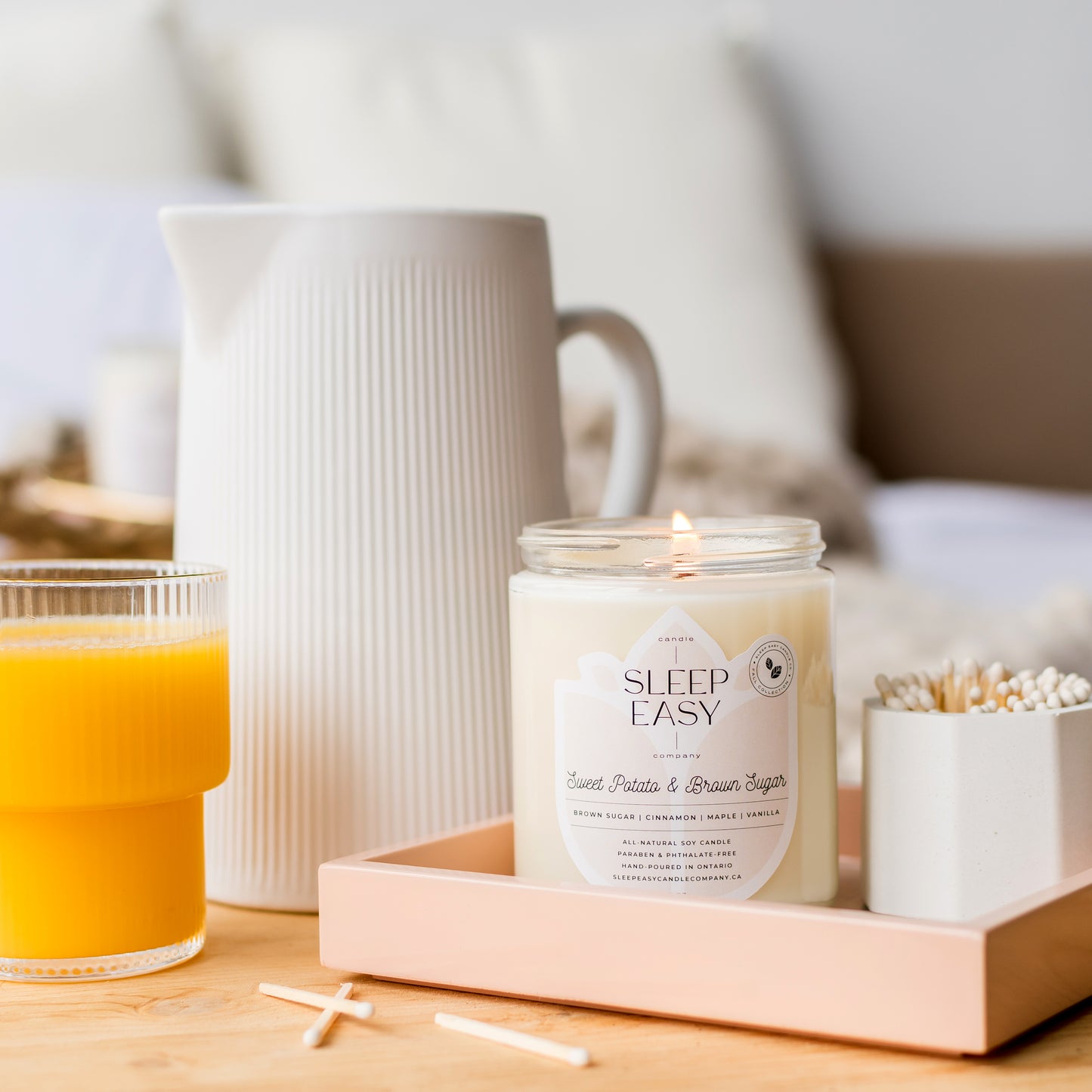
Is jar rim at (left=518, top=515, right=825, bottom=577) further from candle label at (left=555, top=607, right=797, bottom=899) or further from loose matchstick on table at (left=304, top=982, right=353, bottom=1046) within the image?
loose matchstick on table at (left=304, top=982, right=353, bottom=1046)

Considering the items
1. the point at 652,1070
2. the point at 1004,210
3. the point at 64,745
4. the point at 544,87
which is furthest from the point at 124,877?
the point at 1004,210

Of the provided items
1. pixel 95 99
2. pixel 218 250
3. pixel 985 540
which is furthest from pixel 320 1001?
pixel 95 99

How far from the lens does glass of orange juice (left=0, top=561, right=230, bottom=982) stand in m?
0.44

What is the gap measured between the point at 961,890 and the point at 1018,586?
3.28ft

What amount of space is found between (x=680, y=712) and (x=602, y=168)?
1.57m

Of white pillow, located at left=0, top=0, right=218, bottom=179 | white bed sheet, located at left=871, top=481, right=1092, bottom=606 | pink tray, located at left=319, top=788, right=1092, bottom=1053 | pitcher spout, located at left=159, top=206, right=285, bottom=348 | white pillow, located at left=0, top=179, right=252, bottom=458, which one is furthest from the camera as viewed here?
white pillow, located at left=0, top=0, right=218, bottom=179

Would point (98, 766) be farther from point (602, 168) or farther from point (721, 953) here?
point (602, 168)

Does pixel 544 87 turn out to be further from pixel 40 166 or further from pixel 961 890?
pixel 961 890

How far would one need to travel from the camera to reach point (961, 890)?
0.43 metres

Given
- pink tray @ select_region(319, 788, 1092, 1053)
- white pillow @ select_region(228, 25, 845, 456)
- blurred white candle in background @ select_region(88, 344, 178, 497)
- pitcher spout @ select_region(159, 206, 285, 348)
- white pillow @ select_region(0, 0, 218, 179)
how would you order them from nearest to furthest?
pink tray @ select_region(319, 788, 1092, 1053), pitcher spout @ select_region(159, 206, 285, 348), blurred white candle in background @ select_region(88, 344, 178, 497), white pillow @ select_region(0, 0, 218, 179), white pillow @ select_region(228, 25, 845, 456)

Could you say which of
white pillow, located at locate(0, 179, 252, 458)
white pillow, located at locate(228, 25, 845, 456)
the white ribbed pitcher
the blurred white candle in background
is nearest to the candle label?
the white ribbed pitcher

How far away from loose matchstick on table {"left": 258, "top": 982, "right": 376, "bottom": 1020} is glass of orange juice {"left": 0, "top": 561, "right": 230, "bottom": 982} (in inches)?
1.9

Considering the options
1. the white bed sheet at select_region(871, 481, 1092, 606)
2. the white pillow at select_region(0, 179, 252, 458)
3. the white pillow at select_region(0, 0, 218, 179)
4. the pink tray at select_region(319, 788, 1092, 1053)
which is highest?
the white pillow at select_region(0, 0, 218, 179)

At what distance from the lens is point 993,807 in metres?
0.43
